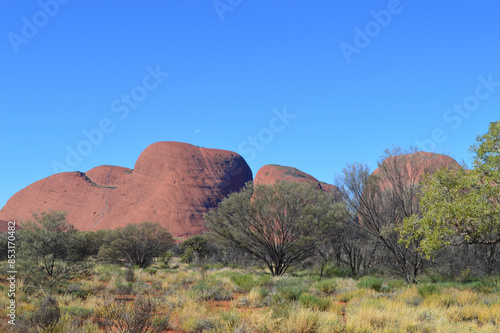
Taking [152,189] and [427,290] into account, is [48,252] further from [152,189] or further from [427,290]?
Result: [152,189]

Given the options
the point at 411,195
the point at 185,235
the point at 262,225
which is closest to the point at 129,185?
the point at 185,235

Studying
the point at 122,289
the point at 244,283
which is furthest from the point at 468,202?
the point at 122,289

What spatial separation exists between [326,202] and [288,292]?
12.6 meters

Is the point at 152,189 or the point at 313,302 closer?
the point at 313,302

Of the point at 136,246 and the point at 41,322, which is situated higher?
the point at 136,246

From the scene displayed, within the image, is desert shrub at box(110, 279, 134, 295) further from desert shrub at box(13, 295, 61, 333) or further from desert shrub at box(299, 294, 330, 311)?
desert shrub at box(299, 294, 330, 311)

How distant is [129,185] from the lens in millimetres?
94812

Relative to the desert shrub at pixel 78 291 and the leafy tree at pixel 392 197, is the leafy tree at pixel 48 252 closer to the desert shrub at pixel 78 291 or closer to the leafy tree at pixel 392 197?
the desert shrub at pixel 78 291

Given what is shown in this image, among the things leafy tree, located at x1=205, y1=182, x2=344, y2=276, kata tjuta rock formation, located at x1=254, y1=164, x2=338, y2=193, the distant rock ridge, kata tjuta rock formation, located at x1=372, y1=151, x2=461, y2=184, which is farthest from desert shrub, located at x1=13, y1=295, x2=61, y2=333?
kata tjuta rock formation, located at x1=254, y1=164, x2=338, y2=193

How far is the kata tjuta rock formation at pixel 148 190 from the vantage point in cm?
8619

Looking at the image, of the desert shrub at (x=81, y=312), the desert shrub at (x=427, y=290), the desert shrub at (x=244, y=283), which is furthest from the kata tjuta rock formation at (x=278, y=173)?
the desert shrub at (x=81, y=312)

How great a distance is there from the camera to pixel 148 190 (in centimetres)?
9156

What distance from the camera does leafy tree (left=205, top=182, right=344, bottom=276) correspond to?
68.3 feet

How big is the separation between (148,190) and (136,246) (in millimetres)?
64052
